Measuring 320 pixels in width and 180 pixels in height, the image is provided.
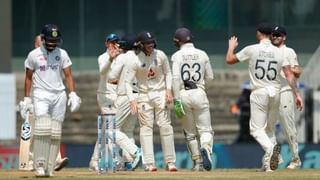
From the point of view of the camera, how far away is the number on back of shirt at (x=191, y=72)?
69.6ft

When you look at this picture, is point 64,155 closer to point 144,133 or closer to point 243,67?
point 144,133

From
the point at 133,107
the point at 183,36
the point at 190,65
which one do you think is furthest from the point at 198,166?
the point at 183,36

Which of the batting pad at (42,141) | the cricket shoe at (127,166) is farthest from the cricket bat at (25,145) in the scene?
the batting pad at (42,141)

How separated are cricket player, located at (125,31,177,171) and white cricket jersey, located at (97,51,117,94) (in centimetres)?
79

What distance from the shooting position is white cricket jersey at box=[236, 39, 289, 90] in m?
21.0

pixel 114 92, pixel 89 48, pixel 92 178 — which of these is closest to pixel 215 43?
pixel 89 48

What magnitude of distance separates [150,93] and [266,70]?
1.77 metres

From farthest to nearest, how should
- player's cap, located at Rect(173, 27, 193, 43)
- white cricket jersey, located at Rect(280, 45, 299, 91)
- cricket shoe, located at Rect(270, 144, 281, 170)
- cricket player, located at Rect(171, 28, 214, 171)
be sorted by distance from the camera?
white cricket jersey, located at Rect(280, 45, 299, 91) → player's cap, located at Rect(173, 27, 193, 43) → cricket player, located at Rect(171, 28, 214, 171) → cricket shoe, located at Rect(270, 144, 281, 170)

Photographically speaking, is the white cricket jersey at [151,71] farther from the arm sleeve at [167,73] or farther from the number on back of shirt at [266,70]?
the number on back of shirt at [266,70]

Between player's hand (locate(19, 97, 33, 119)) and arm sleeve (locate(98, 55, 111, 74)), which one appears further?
arm sleeve (locate(98, 55, 111, 74))

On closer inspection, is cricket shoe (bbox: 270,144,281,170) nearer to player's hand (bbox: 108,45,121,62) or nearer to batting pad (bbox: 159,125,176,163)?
batting pad (bbox: 159,125,176,163)

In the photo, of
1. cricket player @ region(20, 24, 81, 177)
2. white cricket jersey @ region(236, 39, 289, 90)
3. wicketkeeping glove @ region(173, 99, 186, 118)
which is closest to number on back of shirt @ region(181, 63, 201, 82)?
wicketkeeping glove @ region(173, 99, 186, 118)

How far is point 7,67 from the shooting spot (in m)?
34.8

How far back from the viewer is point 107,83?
22469 millimetres
